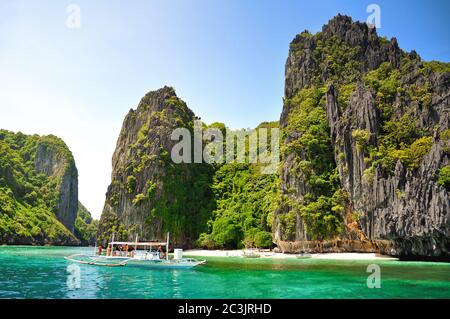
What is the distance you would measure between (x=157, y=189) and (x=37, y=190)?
80.0m

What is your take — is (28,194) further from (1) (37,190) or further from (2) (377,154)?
(2) (377,154)

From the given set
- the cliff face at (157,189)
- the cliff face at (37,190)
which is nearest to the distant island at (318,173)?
the cliff face at (157,189)

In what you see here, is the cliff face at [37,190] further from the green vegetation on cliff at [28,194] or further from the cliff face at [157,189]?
the cliff face at [157,189]

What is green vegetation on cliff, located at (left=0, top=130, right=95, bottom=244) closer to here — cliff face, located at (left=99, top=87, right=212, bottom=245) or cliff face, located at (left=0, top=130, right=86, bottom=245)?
cliff face, located at (left=0, top=130, right=86, bottom=245)

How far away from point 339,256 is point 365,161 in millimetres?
15077

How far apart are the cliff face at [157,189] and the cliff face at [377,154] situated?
88.3ft

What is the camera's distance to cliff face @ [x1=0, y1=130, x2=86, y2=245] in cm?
11062

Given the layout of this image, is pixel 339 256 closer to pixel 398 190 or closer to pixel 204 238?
pixel 398 190

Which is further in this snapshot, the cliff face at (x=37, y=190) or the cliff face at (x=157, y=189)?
the cliff face at (x=37, y=190)

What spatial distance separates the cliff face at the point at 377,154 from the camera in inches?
1836

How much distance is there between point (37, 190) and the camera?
14238 cm

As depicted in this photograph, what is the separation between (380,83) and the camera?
6800cm

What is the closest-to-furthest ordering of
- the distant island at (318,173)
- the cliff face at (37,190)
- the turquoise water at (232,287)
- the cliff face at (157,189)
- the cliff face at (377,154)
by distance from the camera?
1. the turquoise water at (232,287)
2. the cliff face at (377,154)
3. the distant island at (318,173)
4. the cliff face at (157,189)
5. the cliff face at (37,190)

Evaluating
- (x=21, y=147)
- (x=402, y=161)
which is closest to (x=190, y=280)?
(x=402, y=161)
